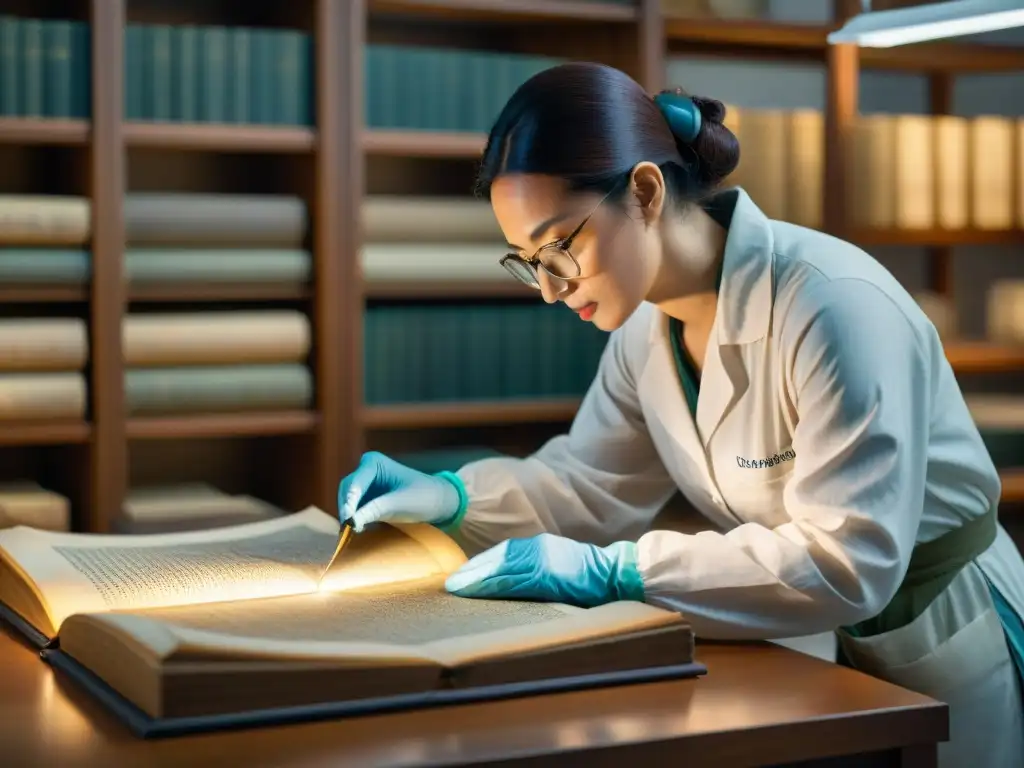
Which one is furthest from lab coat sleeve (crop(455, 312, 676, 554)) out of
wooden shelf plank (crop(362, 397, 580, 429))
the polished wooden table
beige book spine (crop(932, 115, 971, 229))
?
beige book spine (crop(932, 115, 971, 229))

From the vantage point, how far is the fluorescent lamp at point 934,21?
1.56m

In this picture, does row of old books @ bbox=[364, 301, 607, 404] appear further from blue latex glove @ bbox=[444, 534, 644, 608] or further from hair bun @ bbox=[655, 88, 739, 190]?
blue latex glove @ bbox=[444, 534, 644, 608]

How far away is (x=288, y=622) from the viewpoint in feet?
3.58

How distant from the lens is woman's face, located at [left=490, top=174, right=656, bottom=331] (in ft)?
4.42

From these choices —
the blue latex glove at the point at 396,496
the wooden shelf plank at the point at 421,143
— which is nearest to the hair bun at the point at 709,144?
the blue latex glove at the point at 396,496

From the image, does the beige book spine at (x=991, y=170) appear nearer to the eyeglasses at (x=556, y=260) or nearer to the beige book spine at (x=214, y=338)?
the beige book spine at (x=214, y=338)

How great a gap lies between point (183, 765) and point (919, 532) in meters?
0.83

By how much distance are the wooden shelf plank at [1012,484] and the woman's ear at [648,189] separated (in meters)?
1.80

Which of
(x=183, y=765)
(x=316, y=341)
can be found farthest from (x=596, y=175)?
(x=316, y=341)

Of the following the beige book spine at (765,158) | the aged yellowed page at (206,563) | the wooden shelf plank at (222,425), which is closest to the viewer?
the aged yellowed page at (206,563)

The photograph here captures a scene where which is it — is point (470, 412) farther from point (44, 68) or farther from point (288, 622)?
point (288, 622)

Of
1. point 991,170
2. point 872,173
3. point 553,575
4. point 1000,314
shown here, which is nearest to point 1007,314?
point 1000,314

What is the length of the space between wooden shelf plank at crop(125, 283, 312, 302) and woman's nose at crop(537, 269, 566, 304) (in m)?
1.29

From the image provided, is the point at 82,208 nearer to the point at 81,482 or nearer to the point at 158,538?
the point at 81,482
